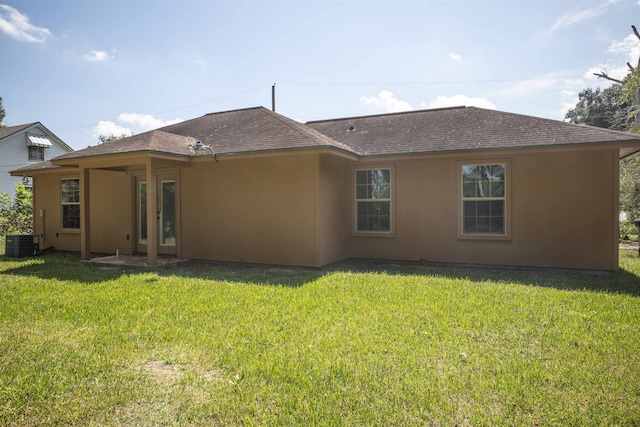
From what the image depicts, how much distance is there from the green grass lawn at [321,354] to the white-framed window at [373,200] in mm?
3354

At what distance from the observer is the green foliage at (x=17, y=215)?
17.4 meters

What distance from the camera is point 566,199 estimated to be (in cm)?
808

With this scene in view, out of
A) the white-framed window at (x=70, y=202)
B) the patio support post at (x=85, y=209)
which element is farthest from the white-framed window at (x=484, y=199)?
the white-framed window at (x=70, y=202)

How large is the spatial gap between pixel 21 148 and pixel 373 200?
2594 centimetres

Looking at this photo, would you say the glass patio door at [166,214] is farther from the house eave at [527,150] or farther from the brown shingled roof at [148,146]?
the house eave at [527,150]

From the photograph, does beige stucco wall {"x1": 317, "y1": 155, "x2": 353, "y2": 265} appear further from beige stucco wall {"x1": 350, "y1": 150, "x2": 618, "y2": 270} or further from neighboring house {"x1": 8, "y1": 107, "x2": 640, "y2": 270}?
beige stucco wall {"x1": 350, "y1": 150, "x2": 618, "y2": 270}

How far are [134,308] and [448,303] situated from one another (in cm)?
434

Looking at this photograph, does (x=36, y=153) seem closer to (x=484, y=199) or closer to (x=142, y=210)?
(x=142, y=210)

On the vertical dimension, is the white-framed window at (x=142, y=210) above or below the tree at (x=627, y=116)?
below

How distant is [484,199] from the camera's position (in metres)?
8.80

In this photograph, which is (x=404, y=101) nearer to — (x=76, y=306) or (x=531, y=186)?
(x=531, y=186)

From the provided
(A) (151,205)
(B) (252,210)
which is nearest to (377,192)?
(B) (252,210)

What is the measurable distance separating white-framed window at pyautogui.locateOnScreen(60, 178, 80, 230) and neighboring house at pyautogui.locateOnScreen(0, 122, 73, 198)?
1435 cm

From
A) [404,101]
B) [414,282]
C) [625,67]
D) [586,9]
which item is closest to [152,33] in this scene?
[414,282]
